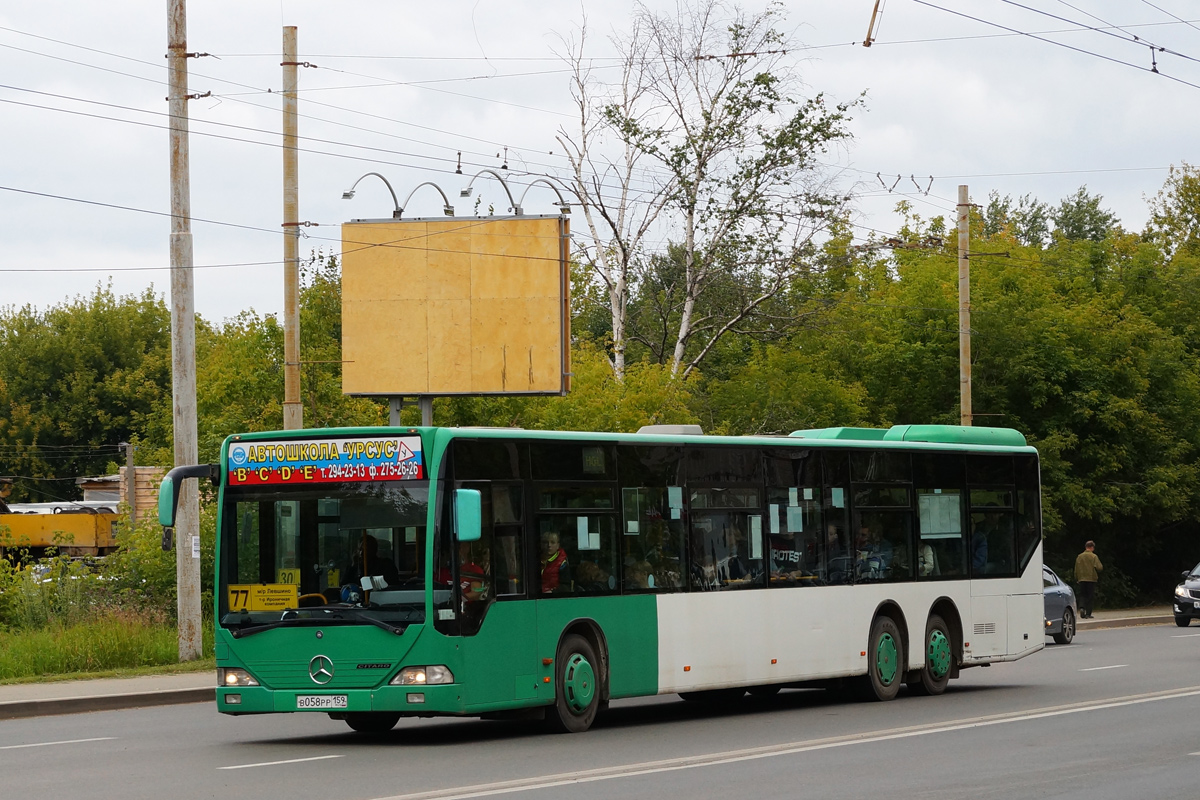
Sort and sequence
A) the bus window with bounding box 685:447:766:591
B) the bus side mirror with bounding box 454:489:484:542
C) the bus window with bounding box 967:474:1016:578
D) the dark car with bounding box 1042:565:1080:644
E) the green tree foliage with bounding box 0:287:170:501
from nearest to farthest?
the bus side mirror with bounding box 454:489:484:542, the bus window with bounding box 685:447:766:591, the bus window with bounding box 967:474:1016:578, the dark car with bounding box 1042:565:1080:644, the green tree foliage with bounding box 0:287:170:501

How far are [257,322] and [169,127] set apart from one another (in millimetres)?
15490

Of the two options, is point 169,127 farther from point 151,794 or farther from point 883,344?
point 883,344

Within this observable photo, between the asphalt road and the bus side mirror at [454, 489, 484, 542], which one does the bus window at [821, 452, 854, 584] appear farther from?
the bus side mirror at [454, 489, 484, 542]

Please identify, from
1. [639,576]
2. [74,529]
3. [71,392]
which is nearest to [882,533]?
[639,576]

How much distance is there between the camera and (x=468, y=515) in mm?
13148

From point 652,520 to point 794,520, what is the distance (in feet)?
7.40

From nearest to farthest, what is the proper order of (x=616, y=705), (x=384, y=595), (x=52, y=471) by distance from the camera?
(x=384, y=595) < (x=616, y=705) < (x=52, y=471)

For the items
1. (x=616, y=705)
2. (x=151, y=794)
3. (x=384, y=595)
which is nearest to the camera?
(x=151, y=794)

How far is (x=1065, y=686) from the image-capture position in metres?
19.7

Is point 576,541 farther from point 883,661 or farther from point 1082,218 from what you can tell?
point 1082,218

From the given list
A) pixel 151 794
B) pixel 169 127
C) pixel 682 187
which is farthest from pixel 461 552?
pixel 682 187

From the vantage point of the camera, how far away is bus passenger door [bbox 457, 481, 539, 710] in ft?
44.3

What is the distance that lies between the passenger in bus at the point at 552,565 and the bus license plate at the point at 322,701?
199 cm

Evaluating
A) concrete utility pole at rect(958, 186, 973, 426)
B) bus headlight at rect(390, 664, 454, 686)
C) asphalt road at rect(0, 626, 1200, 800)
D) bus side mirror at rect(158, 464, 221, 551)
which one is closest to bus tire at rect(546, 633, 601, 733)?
asphalt road at rect(0, 626, 1200, 800)
